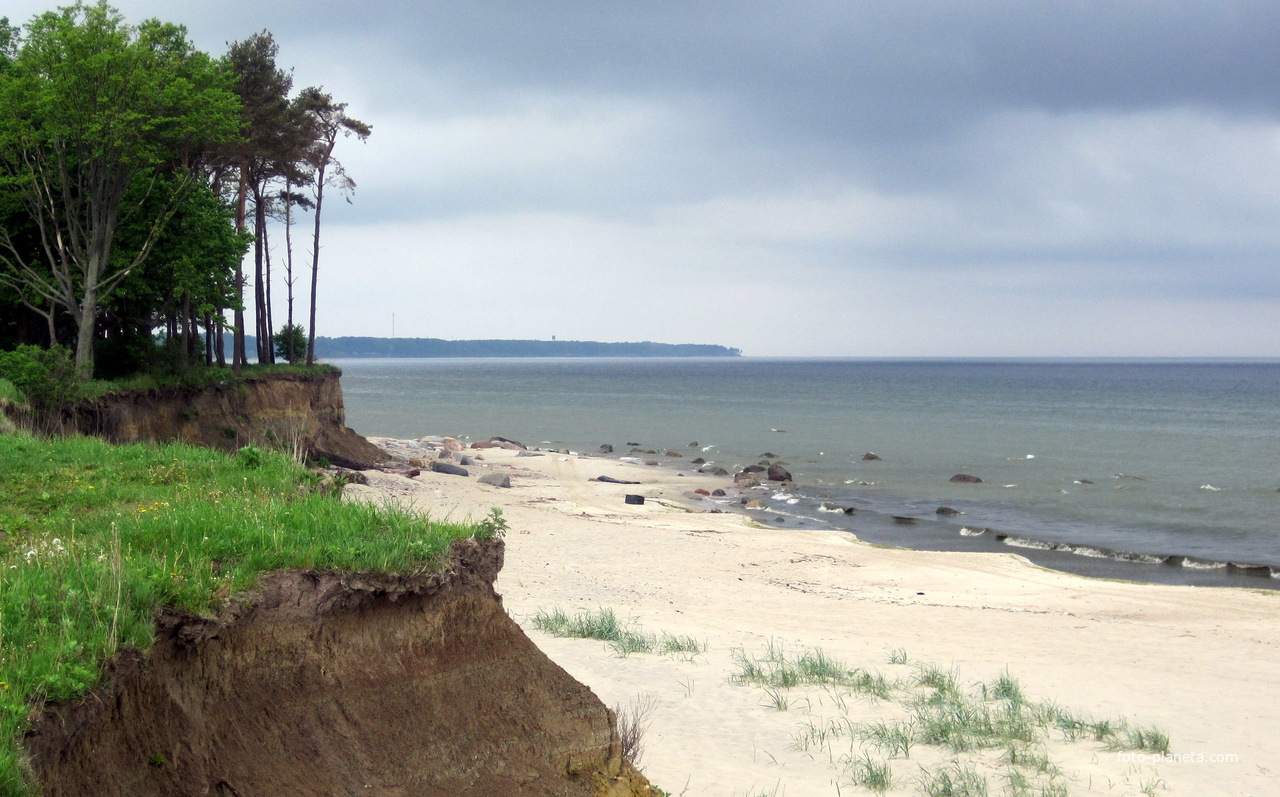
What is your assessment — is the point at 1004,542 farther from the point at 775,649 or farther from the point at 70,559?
the point at 70,559

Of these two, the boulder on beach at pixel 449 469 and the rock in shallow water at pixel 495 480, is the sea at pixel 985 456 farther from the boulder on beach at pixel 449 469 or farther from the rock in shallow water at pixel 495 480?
the boulder on beach at pixel 449 469

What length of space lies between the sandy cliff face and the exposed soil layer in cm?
1509

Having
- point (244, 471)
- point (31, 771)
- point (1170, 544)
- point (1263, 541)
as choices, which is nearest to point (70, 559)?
point (31, 771)

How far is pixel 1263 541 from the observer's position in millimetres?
26734

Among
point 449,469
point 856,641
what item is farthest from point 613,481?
point 856,641

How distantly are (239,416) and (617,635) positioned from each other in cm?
2245

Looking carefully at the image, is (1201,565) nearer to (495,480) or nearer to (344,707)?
(495,480)

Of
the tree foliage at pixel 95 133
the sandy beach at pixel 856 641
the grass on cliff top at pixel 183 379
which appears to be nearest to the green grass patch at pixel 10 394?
the grass on cliff top at pixel 183 379

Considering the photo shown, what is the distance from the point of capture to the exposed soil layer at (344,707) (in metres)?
4.66

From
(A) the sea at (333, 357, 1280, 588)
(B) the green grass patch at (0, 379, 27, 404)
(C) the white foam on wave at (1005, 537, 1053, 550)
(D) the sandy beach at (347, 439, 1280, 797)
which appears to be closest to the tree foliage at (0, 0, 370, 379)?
(B) the green grass patch at (0, 379, 27, 404)

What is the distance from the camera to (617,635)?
40.0 feet

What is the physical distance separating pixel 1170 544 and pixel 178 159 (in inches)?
1351

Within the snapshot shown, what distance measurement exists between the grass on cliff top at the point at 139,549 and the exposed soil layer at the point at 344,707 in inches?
5.8

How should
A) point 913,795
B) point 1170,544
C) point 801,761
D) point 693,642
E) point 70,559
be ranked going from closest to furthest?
1. point 70,559
2. point 913,795
3. point 801,761
4. point 693,642
5. point 1170,544
